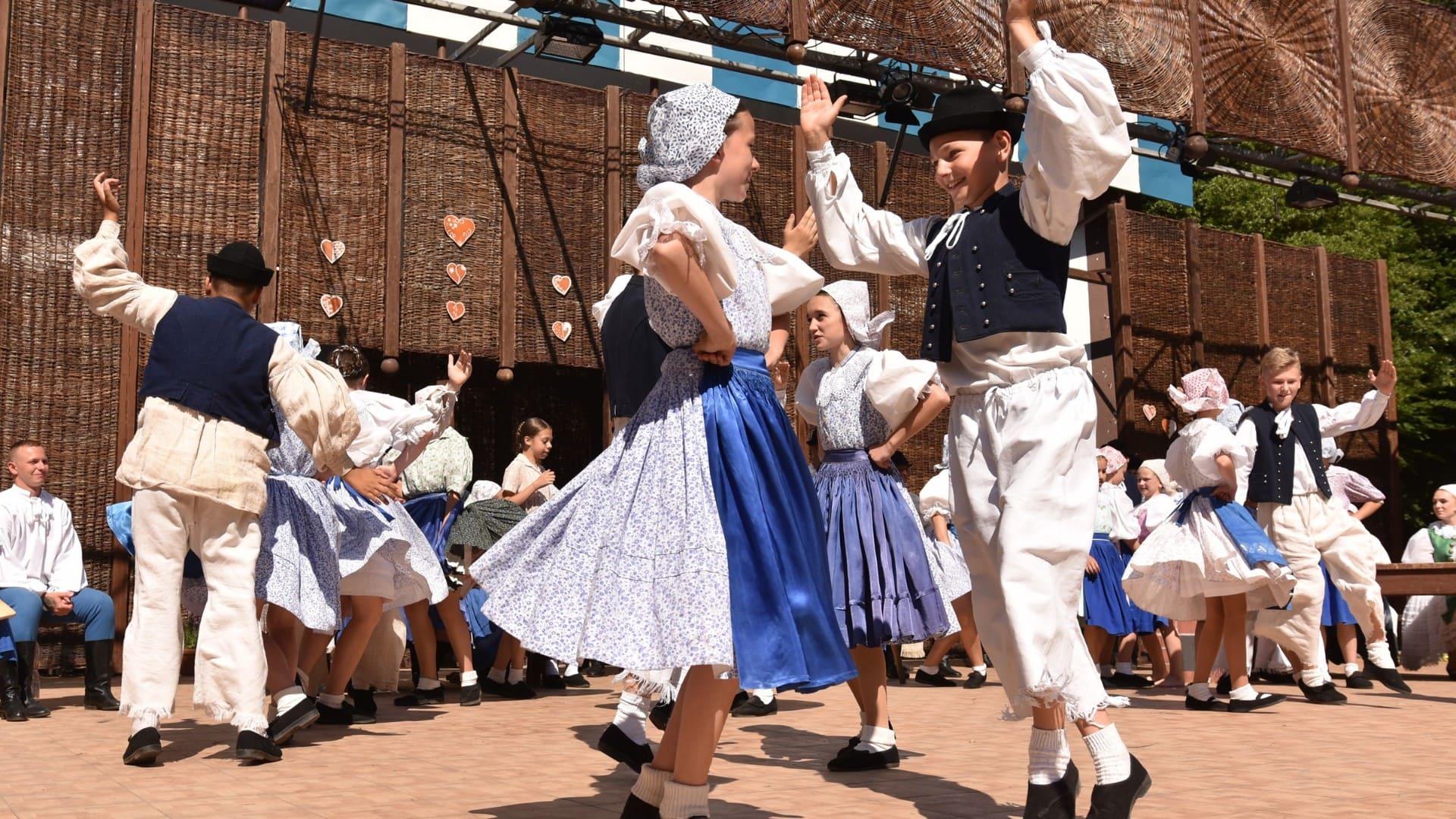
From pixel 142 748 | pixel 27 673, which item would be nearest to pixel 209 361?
pixel 142 748

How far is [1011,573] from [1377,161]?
443 inches

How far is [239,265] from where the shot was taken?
470cm

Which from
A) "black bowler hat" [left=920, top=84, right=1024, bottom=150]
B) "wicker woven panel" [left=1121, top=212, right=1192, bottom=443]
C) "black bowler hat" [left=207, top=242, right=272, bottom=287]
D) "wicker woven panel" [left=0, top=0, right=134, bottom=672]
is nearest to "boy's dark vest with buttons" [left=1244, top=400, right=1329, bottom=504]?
"black bowler hat" [left=920, top=84, right=1024, bottom=150]

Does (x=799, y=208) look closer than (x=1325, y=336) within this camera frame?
Yes

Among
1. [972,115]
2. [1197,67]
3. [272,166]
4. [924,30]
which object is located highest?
[1197,67]

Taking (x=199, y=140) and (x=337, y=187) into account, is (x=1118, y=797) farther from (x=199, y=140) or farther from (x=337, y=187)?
(x=199, y=140)

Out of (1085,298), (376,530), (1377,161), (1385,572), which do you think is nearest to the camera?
(376,530)

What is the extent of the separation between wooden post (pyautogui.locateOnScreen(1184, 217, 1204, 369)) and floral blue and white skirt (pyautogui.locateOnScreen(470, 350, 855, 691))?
10.2m

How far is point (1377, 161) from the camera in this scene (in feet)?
41.2

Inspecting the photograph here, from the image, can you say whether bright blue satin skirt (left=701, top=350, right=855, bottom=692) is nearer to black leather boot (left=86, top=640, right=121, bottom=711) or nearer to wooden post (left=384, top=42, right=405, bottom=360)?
black leather boot (left=86, top=640, right=121, bottom=711)

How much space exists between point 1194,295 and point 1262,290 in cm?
92

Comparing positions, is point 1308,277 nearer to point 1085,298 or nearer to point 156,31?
point 1085,298

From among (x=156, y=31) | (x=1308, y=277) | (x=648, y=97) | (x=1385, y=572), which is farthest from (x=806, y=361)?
(x=1308, y=277)

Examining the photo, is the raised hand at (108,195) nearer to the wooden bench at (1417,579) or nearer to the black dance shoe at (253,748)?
the black dance shoe at (253,748)
